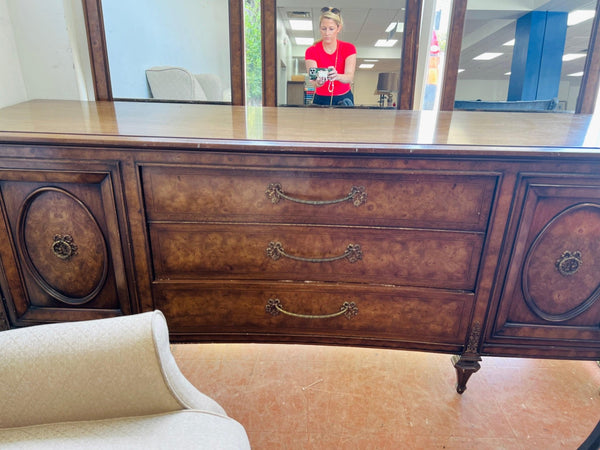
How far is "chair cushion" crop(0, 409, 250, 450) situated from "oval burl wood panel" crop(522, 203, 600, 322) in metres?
0.84

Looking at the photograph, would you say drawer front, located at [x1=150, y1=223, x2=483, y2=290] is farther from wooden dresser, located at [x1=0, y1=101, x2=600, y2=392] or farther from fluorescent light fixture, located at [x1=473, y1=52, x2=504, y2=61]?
fluorescent light fixture, located at [x1=473, y1=52, x2=504, y2=61]

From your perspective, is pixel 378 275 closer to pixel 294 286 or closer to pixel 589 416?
pixel 294 286

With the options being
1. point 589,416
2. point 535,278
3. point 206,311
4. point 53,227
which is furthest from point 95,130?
point 589,416

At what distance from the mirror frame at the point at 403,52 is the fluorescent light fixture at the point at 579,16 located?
1.79ft

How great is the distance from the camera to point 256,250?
3.22 ft

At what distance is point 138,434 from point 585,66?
6.01 ft

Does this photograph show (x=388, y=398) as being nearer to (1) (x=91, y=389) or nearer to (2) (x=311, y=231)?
(2) (x=311, y=231)

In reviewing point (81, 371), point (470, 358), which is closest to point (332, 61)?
point (470, 358)

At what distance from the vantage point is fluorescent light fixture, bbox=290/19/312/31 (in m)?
1.38

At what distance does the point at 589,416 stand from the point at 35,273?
1733mm

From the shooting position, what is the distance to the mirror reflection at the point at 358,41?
134 centimetres

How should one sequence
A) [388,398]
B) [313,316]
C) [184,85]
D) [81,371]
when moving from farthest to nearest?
[184,85] → [388,398] → [313,316] → [81,371]

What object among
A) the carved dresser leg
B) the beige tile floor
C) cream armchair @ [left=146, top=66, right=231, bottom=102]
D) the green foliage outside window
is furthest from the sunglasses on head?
the beige tile floor

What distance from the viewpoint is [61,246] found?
974mm
